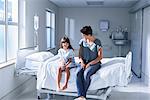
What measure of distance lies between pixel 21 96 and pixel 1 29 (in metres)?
1.37

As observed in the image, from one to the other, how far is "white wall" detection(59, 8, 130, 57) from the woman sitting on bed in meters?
5.67

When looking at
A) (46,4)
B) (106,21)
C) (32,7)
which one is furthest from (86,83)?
(106,21)

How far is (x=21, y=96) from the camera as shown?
5.25 metres

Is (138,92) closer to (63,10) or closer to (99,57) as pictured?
(99,57)

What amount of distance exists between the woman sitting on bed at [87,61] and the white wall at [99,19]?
5668 millimetres

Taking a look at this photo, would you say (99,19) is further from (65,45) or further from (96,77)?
(96,77)

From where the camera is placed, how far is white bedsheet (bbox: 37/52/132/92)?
4520 mm

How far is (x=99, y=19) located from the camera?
10359 mm

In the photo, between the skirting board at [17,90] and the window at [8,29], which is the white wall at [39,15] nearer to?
the window at [8,29]

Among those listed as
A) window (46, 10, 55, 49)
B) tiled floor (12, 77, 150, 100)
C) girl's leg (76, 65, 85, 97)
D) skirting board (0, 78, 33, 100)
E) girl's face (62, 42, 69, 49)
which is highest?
window (46, 10, 55, 49)

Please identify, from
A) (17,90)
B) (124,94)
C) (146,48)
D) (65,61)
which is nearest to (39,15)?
(17,90)

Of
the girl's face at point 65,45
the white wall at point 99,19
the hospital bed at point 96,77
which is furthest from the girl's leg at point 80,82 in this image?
the white wall at point 99,19

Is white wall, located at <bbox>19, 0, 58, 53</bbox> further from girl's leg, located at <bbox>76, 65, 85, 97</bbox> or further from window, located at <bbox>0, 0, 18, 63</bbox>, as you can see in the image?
girl's leg, located at <bbox>76, 65, 85, 97</bbox>

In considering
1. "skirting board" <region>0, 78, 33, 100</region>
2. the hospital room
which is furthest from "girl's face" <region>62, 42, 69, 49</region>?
"skirting board" <region>0, 78, 33, 100</region>
